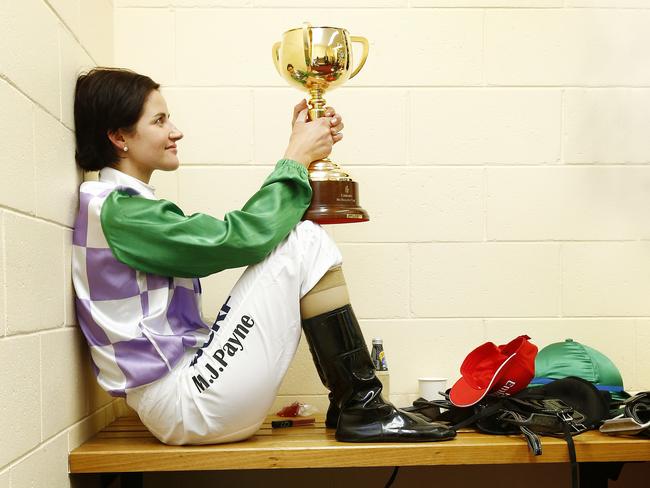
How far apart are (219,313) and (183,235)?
0.20 metres

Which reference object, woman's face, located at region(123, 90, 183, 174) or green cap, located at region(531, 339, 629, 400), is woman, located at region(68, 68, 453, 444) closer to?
woman's face, located at region(123, 90, 183, 174)

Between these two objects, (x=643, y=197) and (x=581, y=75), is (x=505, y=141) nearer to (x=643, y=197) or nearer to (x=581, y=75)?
(x=581, y=75)

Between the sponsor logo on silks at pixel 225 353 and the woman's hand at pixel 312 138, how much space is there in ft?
1.40

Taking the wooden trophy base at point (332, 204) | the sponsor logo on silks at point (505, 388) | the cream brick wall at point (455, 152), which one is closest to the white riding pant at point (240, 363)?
the wooden trophy base at point (332, 204)

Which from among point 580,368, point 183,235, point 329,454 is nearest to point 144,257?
point 183,235

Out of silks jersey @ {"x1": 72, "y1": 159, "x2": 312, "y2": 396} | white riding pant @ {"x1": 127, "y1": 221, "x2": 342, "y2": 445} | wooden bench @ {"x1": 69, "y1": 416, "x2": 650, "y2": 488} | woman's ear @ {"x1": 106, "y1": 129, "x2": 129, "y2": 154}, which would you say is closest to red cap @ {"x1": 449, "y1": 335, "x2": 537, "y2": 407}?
wooden bench @ {"x1": 69, "y1": 416, "x2": 650, "y2": 488}

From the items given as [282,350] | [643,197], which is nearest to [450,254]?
[643,197]

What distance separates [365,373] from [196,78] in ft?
3.60

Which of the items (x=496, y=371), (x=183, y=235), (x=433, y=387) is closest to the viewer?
(x=183, y=235)

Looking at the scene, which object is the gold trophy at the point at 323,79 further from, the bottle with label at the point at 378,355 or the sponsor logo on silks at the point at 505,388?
the sponsor logo on silks at the point at 505,388

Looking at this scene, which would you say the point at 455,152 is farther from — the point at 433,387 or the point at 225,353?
the point at 225,353

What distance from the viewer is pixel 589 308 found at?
230 centimetres

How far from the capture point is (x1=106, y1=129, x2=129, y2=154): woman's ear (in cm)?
175

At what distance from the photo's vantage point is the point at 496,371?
5.66 feet
